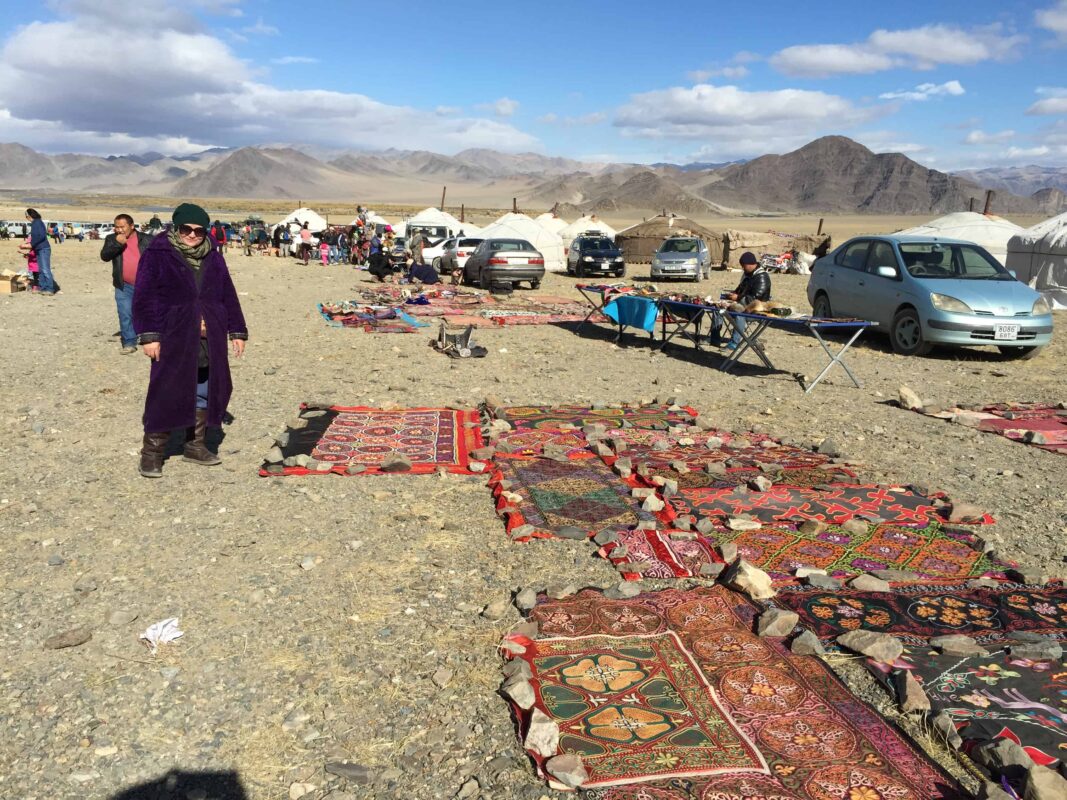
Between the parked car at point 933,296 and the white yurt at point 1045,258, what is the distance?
793 cm

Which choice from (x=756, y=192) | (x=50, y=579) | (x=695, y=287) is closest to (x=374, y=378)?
(x=50, y=579)

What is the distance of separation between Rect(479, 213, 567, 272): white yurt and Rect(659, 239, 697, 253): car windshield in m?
5.38

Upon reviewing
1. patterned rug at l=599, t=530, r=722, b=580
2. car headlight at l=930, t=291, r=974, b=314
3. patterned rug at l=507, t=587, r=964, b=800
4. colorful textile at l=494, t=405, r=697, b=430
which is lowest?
patterned rug at l=507, t=587, r=964, b=800

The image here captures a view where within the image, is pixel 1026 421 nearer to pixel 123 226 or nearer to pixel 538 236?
pixel 123 226

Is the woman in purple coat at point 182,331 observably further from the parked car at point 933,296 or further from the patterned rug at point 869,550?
the parked car at point 933,296

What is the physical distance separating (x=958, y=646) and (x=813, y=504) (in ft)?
6.03

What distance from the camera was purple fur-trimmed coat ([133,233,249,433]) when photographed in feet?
17.2

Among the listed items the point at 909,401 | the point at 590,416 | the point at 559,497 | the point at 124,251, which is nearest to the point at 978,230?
the point at 909,401

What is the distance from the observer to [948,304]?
1034 centimetres

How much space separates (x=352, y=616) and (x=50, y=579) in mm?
1576

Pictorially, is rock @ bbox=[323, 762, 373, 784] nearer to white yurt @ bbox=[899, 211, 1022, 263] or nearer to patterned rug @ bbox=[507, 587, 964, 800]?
patterned rug @ bbox=[507, 587, 964, 800]

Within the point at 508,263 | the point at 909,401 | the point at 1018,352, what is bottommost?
the point at 909,401

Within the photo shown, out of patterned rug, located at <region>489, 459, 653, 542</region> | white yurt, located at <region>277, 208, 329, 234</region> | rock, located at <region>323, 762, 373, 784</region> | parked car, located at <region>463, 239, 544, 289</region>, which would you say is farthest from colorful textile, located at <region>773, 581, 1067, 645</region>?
white yurt, located at <region>277, 208, 329, 234</region>

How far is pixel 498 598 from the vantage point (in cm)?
387
